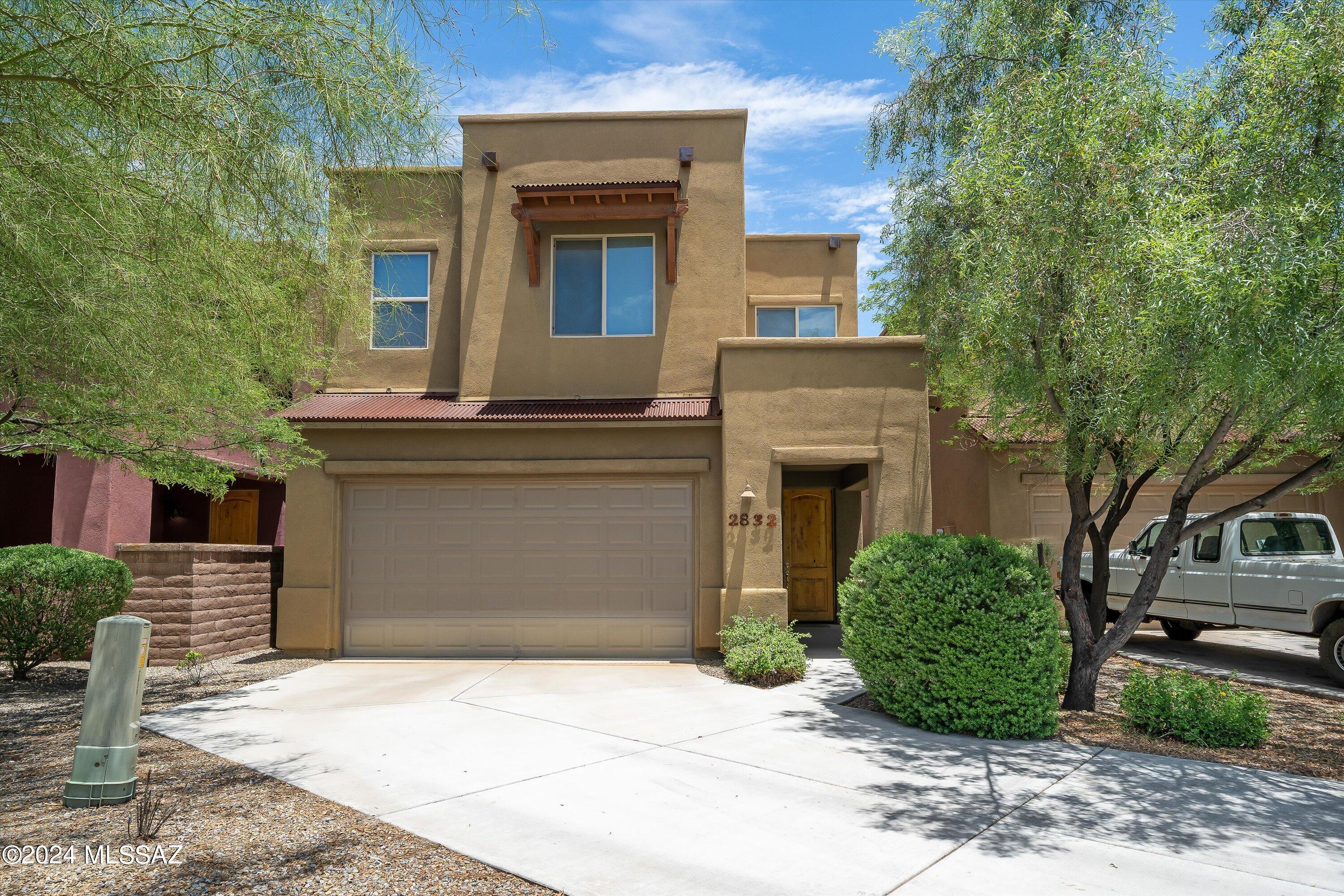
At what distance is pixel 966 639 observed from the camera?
24.8ft

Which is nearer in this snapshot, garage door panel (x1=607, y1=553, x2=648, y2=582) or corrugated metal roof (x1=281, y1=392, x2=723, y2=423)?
corrugated metal roof (x1=281, y1=392, x2=723, y2=423)

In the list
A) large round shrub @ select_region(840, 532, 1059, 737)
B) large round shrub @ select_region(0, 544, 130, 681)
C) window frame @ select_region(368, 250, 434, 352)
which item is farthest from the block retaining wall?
large round shrub @ select_region(840, 532, 1059, 737)

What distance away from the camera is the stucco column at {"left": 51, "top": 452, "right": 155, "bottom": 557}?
493 inches

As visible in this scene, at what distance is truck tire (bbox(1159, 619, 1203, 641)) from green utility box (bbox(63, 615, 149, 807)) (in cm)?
1445

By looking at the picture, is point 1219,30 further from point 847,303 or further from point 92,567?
point 92,567

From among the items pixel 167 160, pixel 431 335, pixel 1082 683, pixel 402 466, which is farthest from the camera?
pixel 431 335

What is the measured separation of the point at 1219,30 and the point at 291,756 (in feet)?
39.4

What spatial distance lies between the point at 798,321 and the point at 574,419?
5.36 metres

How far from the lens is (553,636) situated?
40.0 feet

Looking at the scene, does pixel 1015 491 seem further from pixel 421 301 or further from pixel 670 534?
pixel 421 301

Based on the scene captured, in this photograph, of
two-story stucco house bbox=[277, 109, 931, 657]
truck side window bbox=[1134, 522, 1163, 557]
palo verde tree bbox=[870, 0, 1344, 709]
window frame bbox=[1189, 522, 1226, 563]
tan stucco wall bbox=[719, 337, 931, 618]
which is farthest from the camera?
A: truck side window bbox=[1134, 522, 1163, 557]

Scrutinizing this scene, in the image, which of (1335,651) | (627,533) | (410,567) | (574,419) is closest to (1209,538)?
(1335,651)

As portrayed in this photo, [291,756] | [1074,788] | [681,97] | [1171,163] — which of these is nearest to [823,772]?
[1074,788]

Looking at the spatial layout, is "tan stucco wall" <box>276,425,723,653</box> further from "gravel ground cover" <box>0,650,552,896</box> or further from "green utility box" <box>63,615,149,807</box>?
"green utility box" <box>63,615,149,807</box>
